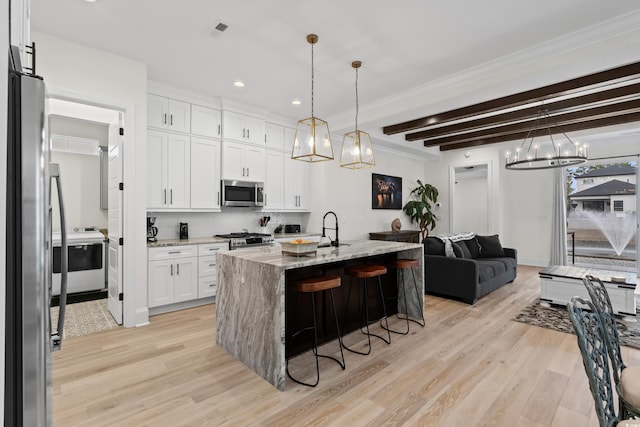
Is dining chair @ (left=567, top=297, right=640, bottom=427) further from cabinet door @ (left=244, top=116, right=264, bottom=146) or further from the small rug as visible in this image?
cabinet door @ (left=244, top=116, right=264, bottom=146)

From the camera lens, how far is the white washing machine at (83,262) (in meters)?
4.72

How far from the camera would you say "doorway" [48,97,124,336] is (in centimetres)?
364

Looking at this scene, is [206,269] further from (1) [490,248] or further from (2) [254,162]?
(1) [490,248]

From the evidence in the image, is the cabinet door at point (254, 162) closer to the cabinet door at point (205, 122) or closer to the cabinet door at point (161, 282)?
the cabinet door at point (205, 122)

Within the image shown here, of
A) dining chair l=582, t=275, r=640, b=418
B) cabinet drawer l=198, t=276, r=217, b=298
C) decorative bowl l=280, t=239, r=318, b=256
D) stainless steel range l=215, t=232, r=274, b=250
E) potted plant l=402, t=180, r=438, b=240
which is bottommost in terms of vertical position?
cabinet drawer l=198, t=276, r=217, b=298

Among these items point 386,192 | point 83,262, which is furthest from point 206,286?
point 386,192

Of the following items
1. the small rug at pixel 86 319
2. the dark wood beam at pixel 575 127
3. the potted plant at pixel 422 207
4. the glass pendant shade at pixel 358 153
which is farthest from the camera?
the potted plant at pixel 422 207

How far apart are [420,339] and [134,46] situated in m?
4.15

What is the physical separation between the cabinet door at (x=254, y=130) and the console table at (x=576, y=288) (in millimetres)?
4564

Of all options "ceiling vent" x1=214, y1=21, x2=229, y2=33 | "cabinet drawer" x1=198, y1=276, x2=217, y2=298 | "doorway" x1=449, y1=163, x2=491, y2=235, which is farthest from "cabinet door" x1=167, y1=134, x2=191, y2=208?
"doorway" x1=449, y1=163, x2=491, y2=235

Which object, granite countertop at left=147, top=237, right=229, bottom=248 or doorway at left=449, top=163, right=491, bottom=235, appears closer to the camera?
granite countertop at left=147, top=237, right=229, bottom=248

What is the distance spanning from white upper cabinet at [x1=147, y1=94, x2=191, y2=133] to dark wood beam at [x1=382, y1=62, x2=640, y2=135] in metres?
3.77

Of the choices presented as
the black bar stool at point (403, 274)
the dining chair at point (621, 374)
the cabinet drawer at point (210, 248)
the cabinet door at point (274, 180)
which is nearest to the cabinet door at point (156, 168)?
the cabinet drawer at point (210, 248)

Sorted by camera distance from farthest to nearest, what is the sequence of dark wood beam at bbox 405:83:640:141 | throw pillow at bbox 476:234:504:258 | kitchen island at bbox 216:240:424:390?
throw pillow at bbox 476:234:504:258 < dark wood beam at bbox 405:83:640:141 < kitchen island at bbox 216:240:424:390
